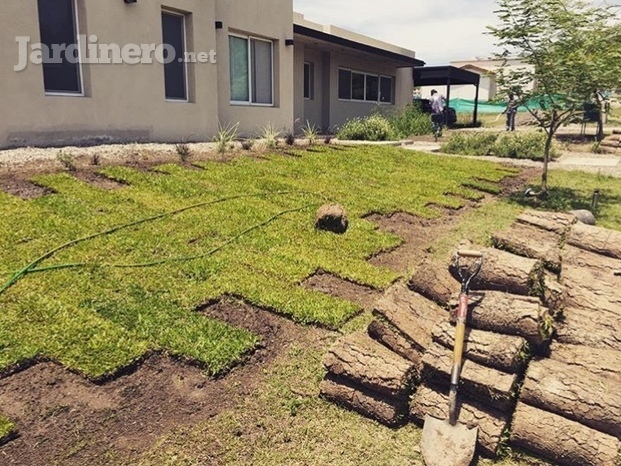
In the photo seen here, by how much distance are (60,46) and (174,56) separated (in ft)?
8.96

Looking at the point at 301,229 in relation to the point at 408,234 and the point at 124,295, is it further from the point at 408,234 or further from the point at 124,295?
the point at 124,295

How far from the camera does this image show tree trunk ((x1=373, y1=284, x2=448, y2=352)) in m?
3.26

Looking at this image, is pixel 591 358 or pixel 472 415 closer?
pixel 472 415

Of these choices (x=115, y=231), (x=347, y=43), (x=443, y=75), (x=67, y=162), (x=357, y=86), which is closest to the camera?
(x=115, y=231)

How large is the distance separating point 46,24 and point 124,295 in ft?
22.4

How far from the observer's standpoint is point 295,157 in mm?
10156

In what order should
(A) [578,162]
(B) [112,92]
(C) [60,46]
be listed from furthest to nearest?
(A) [578,162], (B) [112,92], (C) [60,46]

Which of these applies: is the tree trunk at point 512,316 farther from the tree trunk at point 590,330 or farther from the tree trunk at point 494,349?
the tree trunk at point 590,330

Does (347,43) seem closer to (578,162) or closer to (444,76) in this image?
(578,162)

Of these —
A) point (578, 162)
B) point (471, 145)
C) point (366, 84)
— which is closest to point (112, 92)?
point (471, 145)

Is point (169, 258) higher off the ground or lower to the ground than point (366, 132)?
lower

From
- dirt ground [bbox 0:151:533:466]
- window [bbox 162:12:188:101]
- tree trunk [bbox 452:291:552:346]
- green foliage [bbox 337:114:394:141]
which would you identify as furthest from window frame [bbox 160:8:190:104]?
tree trunk [bbox 452:291:552:346]

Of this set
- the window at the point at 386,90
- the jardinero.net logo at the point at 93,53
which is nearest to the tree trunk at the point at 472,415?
the jardinero.net logo at the point at 93,53

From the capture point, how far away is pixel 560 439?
2.65 m
